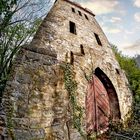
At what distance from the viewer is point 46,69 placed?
896cm

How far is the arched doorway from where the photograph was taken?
12.6m

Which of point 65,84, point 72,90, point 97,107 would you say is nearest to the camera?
point 65,84

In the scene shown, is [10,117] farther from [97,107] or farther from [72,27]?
[72,27]

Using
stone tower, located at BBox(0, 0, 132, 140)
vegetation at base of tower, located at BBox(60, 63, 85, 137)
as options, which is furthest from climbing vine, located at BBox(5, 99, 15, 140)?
vegetation at base of tower, located at BBox(60, 63, 85, 137)

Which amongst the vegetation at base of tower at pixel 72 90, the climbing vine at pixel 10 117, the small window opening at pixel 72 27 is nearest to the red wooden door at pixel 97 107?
the vegetation at base of tower at pixel 72 90

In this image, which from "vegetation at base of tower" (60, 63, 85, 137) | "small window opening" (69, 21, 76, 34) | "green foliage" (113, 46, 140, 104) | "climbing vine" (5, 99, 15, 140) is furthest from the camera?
"green foliage" (113, 46, 140, 104)

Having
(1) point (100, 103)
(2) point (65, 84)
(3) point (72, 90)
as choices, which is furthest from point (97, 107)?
(2) point (65, 84)

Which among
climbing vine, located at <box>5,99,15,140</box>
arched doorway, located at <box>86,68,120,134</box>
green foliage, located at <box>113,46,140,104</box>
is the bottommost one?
climbing vine, located at <box>5,99,15,140</box>

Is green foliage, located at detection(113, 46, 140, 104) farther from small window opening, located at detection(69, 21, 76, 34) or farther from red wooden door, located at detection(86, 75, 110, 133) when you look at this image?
small window opening, located at detection(69, 21, 76, 34)

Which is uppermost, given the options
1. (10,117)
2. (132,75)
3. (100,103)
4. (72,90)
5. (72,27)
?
(72,27)

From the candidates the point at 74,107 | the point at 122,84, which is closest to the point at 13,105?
the point at 74,107

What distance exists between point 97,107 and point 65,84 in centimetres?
357

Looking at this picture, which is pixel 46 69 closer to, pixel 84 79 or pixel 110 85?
pixel 84 79

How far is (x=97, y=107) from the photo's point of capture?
1310cm
